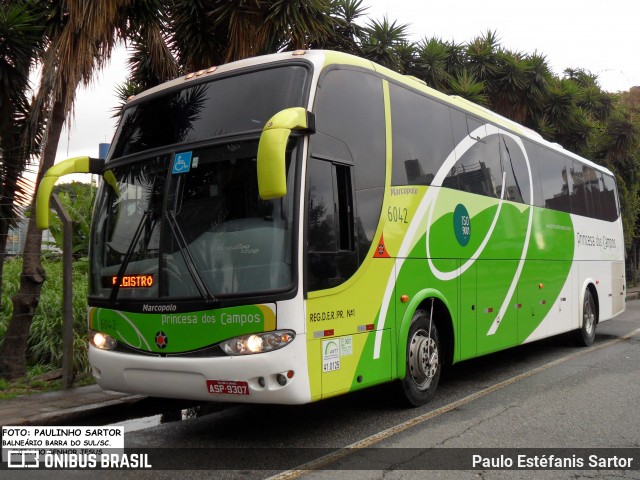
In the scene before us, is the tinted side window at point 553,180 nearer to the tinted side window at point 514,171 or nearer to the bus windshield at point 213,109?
the tinted side window at point 514,171

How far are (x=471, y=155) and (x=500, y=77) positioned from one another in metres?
10.7

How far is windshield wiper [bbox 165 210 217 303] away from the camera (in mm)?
5258

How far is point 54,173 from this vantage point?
20.2 ft

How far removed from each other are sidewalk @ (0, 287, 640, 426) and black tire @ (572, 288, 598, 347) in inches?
296

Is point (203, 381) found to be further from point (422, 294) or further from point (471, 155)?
point (471, 155)

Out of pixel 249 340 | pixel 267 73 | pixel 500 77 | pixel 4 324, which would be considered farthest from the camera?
pixel 500 77

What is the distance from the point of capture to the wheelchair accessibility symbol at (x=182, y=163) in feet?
18.6

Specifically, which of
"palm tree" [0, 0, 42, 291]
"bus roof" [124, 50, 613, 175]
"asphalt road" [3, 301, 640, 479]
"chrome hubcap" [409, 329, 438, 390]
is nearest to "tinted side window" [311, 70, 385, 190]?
"bus roof" [124, 50, 613, 175]

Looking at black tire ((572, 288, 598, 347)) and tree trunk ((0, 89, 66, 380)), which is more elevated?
tree trunk ((0, 89, 66, 380))

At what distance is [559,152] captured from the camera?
1151 cm

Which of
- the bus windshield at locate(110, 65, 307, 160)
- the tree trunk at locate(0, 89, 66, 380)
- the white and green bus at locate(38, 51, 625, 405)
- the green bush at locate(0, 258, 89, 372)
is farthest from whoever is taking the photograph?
the green bush at locate(0, 258, 89, 372)

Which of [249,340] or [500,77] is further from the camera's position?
[500,77]

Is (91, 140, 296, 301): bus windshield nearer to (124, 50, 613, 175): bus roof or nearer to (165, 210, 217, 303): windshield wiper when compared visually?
(165, 210, 217, 303): windshield wiper

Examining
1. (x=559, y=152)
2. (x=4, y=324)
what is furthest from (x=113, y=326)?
(x=559, y=152)
